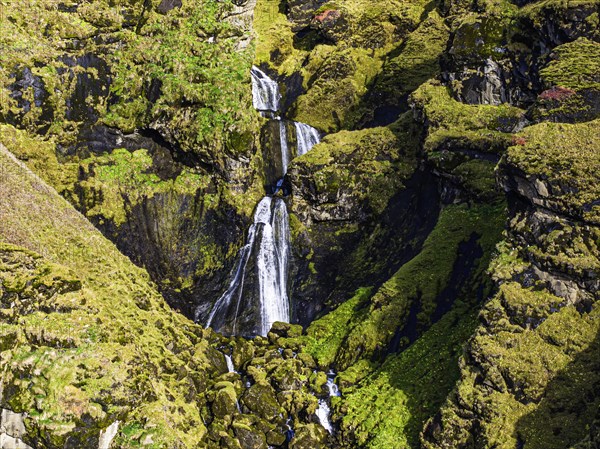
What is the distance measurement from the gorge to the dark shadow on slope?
8cm

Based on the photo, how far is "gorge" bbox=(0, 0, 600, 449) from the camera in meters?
21.6

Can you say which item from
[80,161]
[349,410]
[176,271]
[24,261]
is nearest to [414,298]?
[349,410]

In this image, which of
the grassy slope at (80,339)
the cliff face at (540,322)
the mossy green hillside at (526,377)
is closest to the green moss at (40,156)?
the grassy slope at (80,339)

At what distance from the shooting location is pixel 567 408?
787 inches

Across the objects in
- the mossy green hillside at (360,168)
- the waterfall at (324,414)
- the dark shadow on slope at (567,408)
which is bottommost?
the waterfall at (324,414)

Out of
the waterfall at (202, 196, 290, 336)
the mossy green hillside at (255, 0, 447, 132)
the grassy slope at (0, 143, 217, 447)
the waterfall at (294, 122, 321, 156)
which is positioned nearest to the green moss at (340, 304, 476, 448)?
the grassy slope at (0, 143, 217, 447)

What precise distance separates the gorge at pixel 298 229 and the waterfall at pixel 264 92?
34 centimetres

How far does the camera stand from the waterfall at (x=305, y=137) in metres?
46.8

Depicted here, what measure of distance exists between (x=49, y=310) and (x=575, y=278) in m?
21.8

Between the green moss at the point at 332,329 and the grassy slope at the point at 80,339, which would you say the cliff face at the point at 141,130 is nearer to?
the grassy slope at the point at 80,339

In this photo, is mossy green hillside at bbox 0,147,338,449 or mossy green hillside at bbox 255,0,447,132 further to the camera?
mossy green hillside at bbox 255,0,447,132

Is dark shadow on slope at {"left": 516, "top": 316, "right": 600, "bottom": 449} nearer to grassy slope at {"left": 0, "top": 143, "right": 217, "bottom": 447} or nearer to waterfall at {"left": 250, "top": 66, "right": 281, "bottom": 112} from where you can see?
grassy slope at {"left": 0, "top": 143, "right": 217, "bottom": 447}

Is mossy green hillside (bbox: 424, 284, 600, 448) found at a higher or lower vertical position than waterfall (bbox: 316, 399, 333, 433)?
higher

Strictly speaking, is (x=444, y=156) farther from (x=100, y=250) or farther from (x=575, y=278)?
(x=100, y=250)
